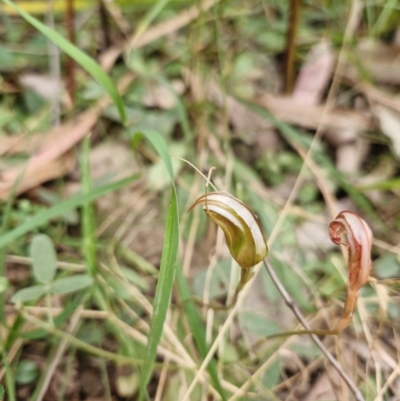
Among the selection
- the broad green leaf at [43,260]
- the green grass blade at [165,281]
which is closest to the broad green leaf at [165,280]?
the green grass blade at [165,281]

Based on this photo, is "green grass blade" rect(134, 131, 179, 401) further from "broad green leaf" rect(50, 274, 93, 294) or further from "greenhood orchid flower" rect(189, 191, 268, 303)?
"broad green leaf" rect(50, 274, 93, 294)

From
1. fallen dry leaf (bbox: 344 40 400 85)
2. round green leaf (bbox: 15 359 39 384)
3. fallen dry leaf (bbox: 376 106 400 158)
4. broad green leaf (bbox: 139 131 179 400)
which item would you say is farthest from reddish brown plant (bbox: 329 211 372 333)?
fallen dry leaf (bbox: 344 40 400 85)

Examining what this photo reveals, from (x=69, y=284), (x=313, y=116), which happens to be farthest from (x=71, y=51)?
(x=313, y=116)

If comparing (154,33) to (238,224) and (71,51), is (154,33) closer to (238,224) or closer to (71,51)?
(71,51)

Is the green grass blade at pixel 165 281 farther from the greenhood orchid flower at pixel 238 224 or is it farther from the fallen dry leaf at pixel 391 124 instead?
the fallen dry leaf at pixel 391 124

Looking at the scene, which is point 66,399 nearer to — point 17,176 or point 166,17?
point 17,176
